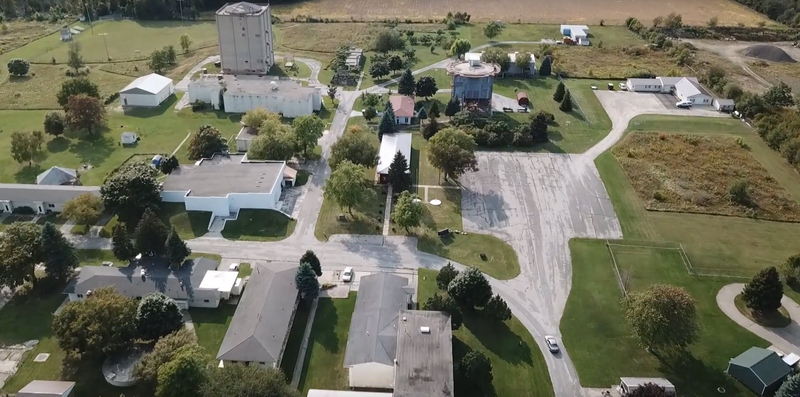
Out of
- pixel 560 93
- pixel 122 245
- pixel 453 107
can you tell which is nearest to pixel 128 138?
pixel 122 245

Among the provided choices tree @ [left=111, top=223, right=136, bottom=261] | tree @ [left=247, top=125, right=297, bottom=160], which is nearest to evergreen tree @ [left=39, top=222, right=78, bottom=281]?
tree @ [left=111, top=223, right=136, bottom=261]

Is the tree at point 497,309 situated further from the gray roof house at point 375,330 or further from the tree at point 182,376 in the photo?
the tree at point 182,376

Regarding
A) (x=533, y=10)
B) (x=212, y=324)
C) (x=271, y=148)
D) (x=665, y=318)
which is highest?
(x=533, y=10)

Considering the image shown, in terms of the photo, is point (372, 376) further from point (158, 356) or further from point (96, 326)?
point (96, 326)

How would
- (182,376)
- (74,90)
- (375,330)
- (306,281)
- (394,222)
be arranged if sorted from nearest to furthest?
(182,376), (375,330), (306,281), (394,222), (74,90)

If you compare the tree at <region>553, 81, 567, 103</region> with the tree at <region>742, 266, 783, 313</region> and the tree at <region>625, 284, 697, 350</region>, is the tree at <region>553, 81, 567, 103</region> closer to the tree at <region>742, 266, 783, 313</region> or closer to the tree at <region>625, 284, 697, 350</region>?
the tree at <region>742, 266, 783, 313</region>

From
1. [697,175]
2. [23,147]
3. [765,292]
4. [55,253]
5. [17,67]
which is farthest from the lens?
[17,67]
